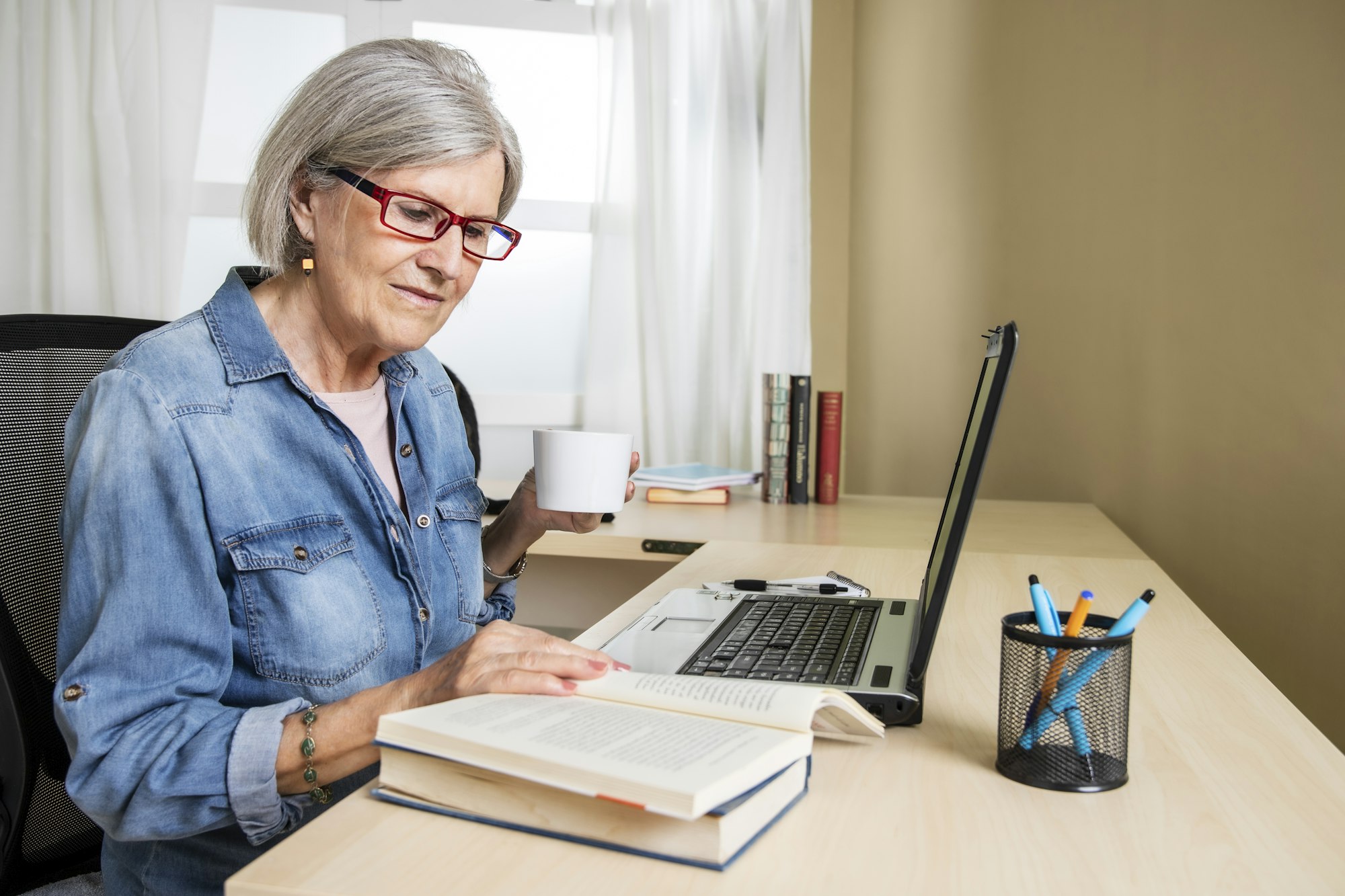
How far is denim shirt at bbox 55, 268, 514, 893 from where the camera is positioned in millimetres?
791

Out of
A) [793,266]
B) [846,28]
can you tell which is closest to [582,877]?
[793,266]

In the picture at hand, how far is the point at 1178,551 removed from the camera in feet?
6.67

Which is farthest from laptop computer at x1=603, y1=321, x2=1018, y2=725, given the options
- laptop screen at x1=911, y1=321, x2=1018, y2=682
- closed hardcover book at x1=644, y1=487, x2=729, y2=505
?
closed hardcover book at x1=644, y1=487, x2=729, y2=505

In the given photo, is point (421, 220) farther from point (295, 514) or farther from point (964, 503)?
point (964, 503)

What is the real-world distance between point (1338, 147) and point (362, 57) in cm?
154

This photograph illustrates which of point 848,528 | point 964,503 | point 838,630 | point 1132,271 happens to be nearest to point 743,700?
point 964,503

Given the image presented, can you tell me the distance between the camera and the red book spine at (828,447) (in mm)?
2236

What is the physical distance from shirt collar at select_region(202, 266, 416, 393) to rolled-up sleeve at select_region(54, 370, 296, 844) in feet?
0.33

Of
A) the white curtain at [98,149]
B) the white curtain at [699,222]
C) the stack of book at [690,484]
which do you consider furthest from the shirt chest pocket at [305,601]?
the white curtain at [98,149]

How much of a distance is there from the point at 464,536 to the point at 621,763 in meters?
0.67

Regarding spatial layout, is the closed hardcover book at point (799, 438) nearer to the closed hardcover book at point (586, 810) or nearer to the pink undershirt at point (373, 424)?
the pink undershirt at point (373, 424)

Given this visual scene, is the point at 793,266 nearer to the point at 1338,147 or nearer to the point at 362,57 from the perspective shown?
the point at 1338,147

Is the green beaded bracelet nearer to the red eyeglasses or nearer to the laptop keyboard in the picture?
the laptop keyboard

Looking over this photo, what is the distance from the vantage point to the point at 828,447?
2256mm
